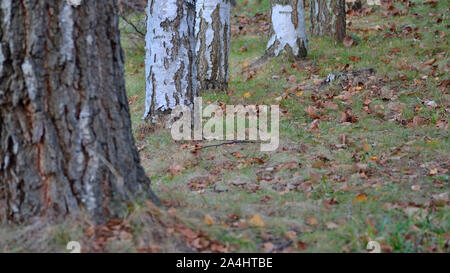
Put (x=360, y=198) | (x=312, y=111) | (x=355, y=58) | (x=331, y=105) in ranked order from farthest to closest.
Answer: (x=355, y=58), (x=331, y=105), (x=312, y=111), (x=360, y=198)

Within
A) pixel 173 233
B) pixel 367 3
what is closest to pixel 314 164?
pixel 173 233

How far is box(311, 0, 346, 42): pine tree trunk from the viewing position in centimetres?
933

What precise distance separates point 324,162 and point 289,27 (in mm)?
4341

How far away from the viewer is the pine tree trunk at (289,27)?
27.6 feet

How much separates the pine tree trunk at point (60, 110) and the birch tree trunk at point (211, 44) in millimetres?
4287

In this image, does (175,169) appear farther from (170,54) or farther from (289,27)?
(289,27)

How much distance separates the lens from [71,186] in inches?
117

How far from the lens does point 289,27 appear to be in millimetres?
8461

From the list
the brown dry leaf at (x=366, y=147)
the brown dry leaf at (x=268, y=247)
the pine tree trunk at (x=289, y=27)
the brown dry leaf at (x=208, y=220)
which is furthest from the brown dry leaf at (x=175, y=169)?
the pine tree trunk at (x=289, y=27)

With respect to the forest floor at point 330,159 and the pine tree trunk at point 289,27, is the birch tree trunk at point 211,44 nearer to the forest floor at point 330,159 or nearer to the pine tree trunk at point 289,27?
the forest floor at point 330,159

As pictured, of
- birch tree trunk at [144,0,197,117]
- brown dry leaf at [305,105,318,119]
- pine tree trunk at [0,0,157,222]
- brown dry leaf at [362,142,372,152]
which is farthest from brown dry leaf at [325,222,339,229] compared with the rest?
birch tree trunk at [144,0,197,117]

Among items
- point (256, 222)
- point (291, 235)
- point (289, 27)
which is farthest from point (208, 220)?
point (289, 27)

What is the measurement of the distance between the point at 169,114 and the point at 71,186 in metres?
3.08

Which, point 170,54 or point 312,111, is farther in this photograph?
point 312,111
